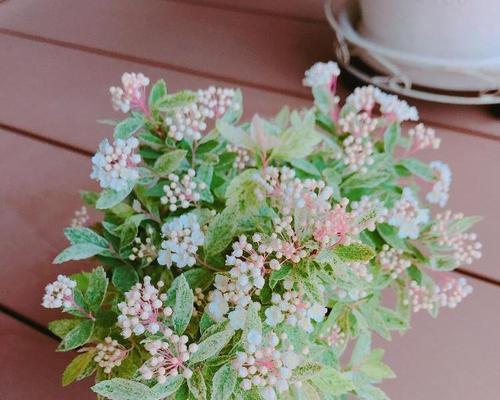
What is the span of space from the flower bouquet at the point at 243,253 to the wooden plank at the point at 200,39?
1.24ft

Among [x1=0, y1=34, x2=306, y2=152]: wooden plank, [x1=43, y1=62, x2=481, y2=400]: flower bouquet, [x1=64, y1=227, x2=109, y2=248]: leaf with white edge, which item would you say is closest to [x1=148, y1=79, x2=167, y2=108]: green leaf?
[x1=43, y1=62, x2=481, y2=400]: flower bouquet

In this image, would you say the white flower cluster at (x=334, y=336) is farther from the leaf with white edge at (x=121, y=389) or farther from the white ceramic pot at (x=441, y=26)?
the white ceramic pot at (x=441, y=26)

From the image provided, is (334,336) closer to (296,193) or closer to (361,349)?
(361,349)

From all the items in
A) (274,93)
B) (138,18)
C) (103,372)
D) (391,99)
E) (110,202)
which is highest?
(138,18)

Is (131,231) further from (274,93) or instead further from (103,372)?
(274,93)

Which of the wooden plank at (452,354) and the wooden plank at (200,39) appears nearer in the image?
the wooden plank at (452,354)

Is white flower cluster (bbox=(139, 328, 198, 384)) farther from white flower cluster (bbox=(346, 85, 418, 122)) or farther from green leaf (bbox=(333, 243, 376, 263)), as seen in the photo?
white flower cluster (bbox=(346, 85, 418, 122))

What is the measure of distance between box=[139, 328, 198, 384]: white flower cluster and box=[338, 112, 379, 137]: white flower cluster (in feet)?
0.73

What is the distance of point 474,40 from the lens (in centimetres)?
75

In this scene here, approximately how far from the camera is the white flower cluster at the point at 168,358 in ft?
1.02

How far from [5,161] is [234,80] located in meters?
0.34

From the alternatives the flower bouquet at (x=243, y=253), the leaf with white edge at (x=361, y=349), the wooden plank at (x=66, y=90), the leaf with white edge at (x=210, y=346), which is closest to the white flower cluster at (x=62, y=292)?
the flower bouquet at (x=243, y=253)

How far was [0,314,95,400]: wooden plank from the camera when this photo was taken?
53 cm

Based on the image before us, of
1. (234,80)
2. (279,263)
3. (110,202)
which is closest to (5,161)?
(234,80)
